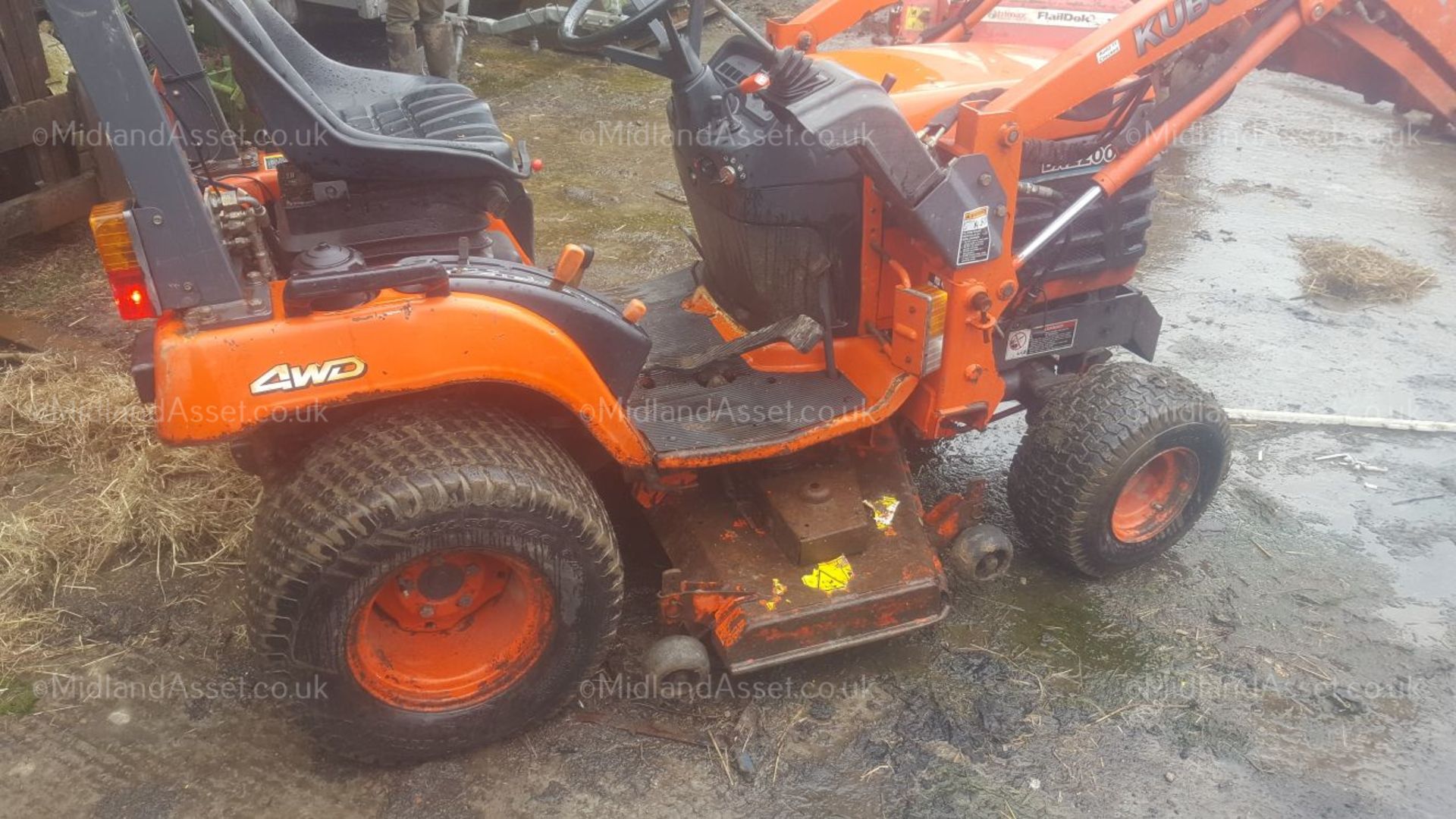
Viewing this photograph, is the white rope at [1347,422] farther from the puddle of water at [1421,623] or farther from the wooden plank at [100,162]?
the wooden plank at [100,162]

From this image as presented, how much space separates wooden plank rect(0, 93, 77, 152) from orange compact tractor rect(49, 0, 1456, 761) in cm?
269

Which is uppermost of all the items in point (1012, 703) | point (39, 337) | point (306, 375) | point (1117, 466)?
point (306, 375)

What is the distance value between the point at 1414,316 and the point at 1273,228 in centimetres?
114

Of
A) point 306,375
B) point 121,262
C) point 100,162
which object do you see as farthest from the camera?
point 100,162

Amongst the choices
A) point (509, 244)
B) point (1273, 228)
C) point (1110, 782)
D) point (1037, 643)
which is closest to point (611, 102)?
point (1273, 228)

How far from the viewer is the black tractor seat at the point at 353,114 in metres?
2.30

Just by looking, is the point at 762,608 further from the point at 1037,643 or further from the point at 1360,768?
the point at 1360,768

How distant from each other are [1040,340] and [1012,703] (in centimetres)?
114

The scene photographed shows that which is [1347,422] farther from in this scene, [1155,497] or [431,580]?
[431,580]

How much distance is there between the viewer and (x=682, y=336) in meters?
3.40

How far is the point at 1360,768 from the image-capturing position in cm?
276

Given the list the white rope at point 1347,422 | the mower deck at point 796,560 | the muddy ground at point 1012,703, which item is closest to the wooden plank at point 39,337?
the muddy ground at point 1012,703

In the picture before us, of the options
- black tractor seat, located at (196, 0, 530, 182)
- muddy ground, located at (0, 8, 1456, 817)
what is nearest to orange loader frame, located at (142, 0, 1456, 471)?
black tractor seat, located at (196, 0, 530, 182)

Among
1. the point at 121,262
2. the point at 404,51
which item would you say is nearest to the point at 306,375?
the point at 121,262
